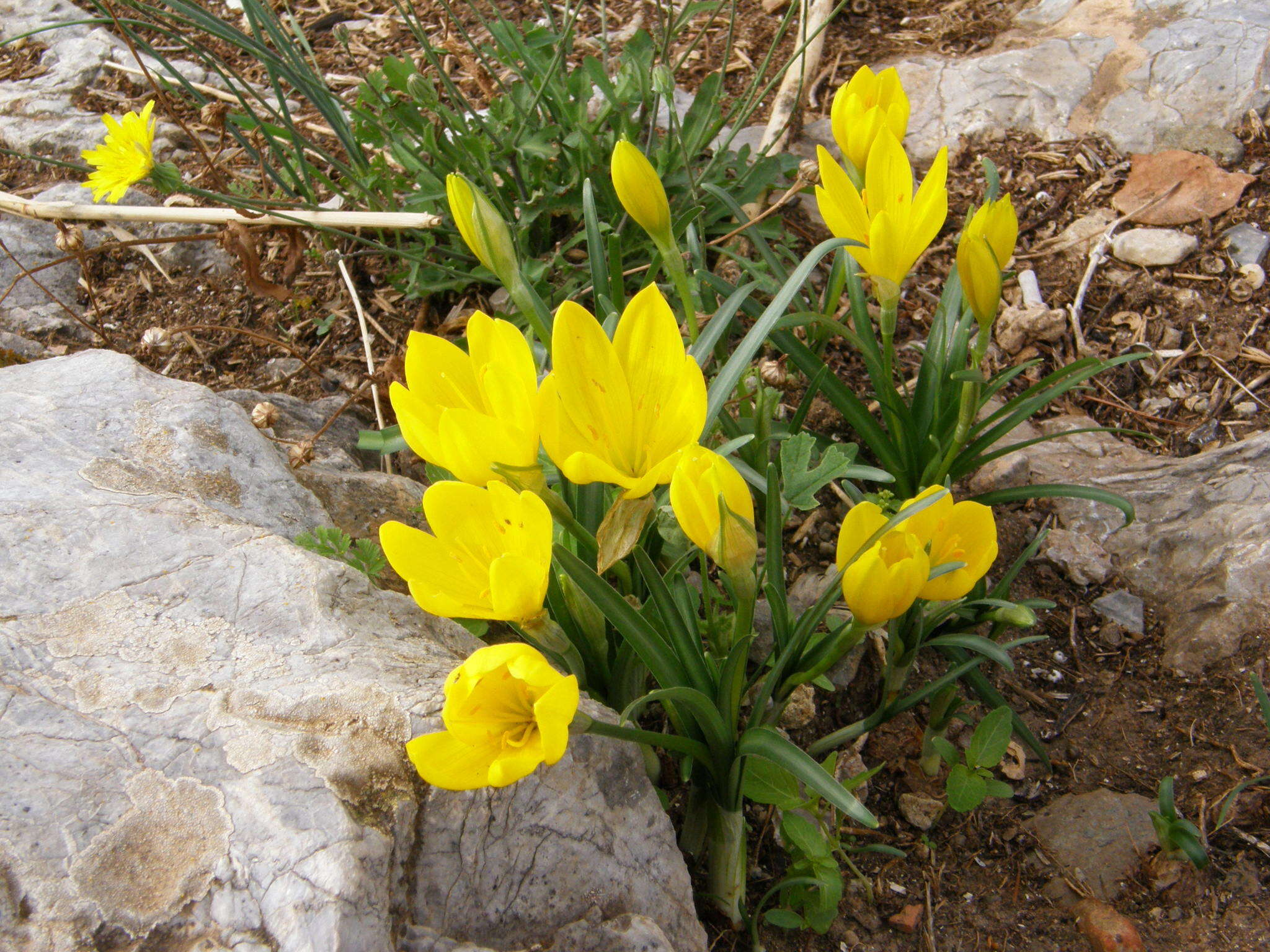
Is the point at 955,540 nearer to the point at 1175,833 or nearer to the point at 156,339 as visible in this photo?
the point at 1175,833

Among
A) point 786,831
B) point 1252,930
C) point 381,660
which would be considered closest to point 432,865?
point 381,660

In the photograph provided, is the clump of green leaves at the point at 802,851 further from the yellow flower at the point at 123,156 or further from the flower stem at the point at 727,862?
the yellow flower at the point at 123,156

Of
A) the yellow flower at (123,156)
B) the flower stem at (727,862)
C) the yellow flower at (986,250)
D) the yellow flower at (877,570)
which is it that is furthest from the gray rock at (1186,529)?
the yellow flower at (123,156)

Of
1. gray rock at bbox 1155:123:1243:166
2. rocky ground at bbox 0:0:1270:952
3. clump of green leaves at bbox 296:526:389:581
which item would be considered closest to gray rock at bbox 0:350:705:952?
rocky ground at bbox 0:0:1270:952

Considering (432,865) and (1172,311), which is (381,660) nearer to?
(432,865)

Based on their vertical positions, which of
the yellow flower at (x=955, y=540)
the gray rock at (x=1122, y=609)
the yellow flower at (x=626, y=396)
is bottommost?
the gray rock at (x=1122, y=609)

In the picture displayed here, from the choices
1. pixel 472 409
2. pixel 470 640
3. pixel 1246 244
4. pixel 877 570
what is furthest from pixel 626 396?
pixel 1246 244

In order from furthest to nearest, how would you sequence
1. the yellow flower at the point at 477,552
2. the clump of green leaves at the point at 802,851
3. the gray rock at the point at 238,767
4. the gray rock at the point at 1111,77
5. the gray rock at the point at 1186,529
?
the gray rock at the point at 1111,77 → the gray rock at the point at 1186,529 → the clump of green leaves at the point at 802,851 → the yellow flower at the point at 477,552 → the gray rock at the point at 238,767
